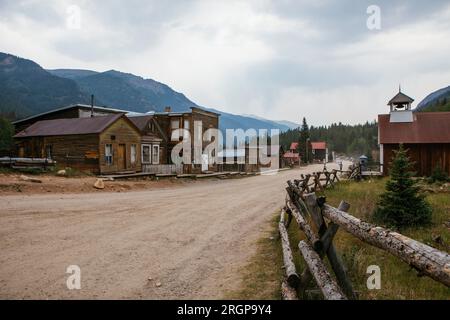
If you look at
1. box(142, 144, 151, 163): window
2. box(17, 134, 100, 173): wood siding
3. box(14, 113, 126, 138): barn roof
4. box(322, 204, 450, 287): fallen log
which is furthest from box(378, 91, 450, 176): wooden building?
box(322, 204, 450, 287): fallen log

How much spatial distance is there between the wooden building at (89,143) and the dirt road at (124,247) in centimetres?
1280

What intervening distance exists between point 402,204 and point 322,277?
7.70 meters

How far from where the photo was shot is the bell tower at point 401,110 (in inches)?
1304

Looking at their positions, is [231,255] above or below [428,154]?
Result: below

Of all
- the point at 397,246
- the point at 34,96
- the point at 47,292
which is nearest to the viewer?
the point at 397,246

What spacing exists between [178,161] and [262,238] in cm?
3227

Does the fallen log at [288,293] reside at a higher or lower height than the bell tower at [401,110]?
lower

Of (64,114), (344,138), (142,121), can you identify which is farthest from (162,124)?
(344,138)

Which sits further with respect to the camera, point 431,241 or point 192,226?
point 192,226

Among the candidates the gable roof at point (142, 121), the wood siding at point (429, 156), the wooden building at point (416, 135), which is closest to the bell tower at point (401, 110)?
the wooden building at point (416, 135)

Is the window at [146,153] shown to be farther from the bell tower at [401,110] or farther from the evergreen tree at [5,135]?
the evergreen tree at [5,135]

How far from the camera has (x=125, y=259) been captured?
7.18m

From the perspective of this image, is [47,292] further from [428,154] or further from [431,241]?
[428,154]
